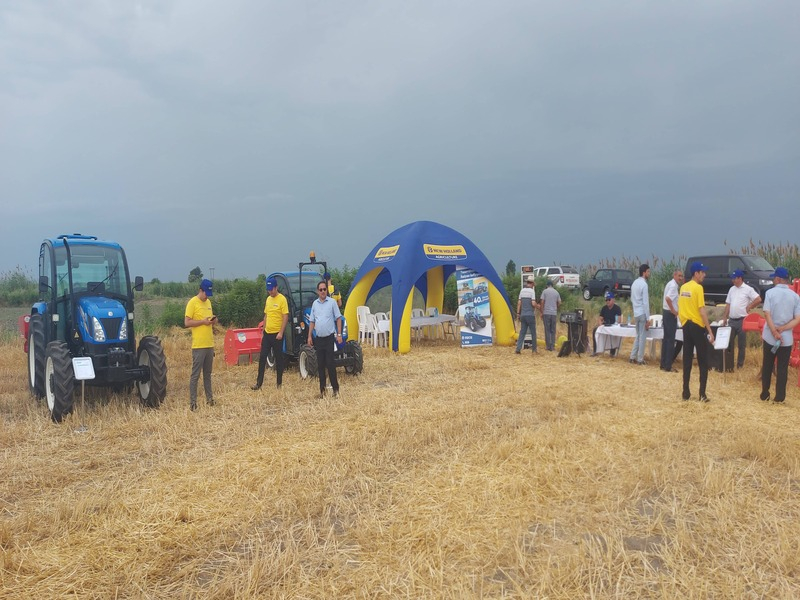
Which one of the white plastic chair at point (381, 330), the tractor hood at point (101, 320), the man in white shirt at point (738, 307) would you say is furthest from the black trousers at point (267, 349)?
the man in white shirt at point (738, 307)

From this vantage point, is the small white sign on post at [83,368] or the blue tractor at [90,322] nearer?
the small white sign on post at [83,368]

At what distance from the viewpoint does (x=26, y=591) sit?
3176mm

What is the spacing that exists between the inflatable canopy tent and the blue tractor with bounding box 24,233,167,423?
592 cm

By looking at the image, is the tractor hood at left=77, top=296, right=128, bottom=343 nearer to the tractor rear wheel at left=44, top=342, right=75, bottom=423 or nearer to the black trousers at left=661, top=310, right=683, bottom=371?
the tractor rear wheel at left=44, top=342, right=75, bottom=423

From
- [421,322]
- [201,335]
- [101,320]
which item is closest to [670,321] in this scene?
[421,322]

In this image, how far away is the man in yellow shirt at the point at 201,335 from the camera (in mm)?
7512

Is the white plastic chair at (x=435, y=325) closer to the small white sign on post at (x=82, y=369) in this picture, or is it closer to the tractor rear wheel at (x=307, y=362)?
the tractor rear wheel at (x=307, y=362)

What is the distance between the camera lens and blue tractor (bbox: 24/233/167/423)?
7.09m

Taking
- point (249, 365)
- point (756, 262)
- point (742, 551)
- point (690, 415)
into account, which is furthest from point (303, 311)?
point (756, 262)

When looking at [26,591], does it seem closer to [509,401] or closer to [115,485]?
[115,485]

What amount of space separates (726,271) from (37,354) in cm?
1981

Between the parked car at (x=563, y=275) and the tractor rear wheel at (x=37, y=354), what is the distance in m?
23.5

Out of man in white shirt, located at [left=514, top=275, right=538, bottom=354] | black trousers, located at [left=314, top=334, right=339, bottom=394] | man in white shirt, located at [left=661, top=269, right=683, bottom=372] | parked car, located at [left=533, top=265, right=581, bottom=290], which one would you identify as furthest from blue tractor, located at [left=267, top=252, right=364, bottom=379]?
parked car, located at [left=533, top=265, right=581, bottom=290]

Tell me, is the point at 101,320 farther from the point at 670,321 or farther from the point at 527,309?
the point at 670,321
